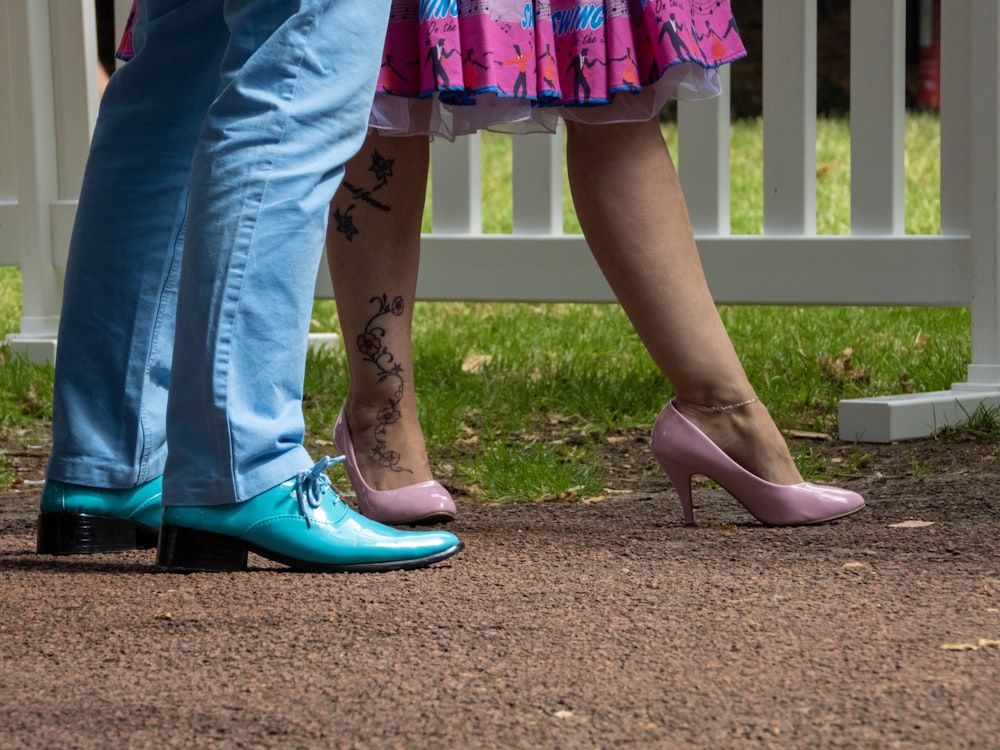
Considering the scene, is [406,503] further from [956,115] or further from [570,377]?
[956,115]

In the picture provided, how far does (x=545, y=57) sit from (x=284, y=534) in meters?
0.84

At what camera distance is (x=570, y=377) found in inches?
133

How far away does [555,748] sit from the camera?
1091 mm

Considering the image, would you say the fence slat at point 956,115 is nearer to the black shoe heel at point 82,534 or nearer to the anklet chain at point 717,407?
the anklet chain at point 717,407

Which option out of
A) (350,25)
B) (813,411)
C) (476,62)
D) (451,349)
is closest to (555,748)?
(350,25)

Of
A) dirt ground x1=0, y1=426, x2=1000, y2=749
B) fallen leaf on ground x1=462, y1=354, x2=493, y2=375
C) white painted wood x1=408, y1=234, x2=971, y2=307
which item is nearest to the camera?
dirt ground x1=0, y1=426, x2=1000, y2=749

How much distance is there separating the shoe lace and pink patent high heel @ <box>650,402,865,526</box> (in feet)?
2.02

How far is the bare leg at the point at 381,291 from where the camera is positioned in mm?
2041

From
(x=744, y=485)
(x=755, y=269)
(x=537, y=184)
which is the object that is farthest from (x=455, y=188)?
(x=744, y=485)

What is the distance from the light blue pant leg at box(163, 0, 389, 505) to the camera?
149cm

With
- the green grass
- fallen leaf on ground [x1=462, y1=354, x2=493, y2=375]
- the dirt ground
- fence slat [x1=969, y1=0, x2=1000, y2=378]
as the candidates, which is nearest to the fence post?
the green grass

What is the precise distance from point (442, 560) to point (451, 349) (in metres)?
2.07

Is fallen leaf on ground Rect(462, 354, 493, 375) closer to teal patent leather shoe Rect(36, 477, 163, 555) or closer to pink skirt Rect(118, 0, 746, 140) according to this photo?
pink skirt Rect(118, 0, 746, 140)

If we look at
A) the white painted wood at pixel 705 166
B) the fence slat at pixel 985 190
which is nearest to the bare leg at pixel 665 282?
the fence slat at pixel 985 190
